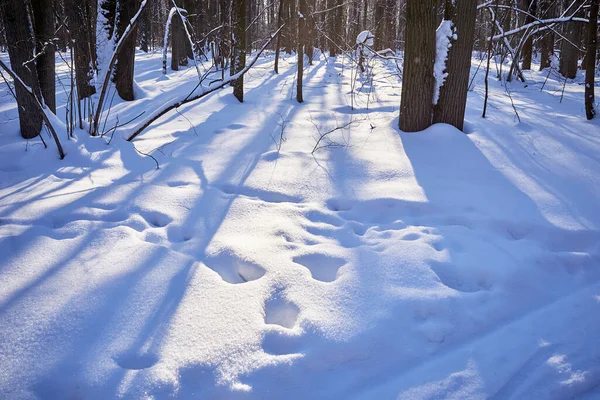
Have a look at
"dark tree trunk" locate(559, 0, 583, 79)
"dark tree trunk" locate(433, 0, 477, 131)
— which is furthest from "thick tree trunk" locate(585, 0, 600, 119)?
"dark tree trunk" locate(559, 0, 583, 79)

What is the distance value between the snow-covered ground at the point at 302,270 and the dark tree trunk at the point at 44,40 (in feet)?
2.65

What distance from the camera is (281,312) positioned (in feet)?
6.74

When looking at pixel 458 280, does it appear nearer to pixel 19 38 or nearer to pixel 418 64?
pixel 418 64

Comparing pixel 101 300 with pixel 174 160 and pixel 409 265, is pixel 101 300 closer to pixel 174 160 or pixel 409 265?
pixel 409 265

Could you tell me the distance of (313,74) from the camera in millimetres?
11859

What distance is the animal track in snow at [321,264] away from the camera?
2.35 metres

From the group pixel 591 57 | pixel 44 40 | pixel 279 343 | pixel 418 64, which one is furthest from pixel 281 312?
pixel 591 57

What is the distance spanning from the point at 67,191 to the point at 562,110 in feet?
23.1

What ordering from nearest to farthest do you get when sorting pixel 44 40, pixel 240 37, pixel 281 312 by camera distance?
1. pixel 281 312
2. pixel 44 40
3. pixel 240 37

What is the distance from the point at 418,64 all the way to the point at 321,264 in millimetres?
3065

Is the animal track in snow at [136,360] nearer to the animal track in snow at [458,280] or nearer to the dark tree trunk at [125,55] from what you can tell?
the animal track in snow at [458,280]

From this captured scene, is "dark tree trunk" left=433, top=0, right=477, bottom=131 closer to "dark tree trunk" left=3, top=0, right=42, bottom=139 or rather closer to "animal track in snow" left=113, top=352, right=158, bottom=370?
"animal track in snow" left=113, top=352, right=158, bottom=370

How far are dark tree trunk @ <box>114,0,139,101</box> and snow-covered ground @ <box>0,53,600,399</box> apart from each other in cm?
328

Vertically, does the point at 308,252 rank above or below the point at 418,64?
below
